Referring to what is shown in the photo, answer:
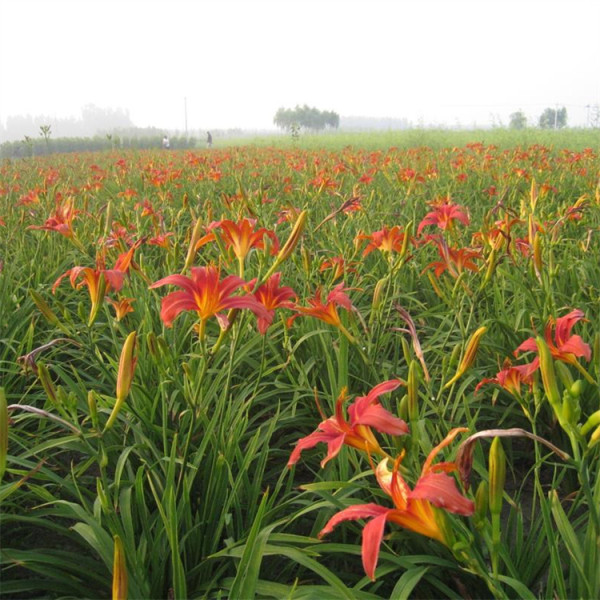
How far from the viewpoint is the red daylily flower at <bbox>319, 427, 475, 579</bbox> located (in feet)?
2.03

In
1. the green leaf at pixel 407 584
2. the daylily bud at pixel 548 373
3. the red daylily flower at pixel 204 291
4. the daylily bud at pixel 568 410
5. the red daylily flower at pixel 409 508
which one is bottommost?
the green leaf at pixel 407 584

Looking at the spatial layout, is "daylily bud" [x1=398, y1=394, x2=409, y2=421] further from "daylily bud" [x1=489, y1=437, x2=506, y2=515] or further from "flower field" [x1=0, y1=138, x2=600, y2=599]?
"daylily bud" [x1=489, y1=437, x2=506, y2=515]

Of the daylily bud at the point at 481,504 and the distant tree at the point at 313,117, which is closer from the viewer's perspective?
the daylily bud at the point at 481,504

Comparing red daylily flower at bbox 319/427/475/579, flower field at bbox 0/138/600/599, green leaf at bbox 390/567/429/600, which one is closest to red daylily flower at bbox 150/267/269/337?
flower field at bbox 0/138/600/599

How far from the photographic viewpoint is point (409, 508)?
0.71m

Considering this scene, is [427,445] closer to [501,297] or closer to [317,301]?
[317,301]

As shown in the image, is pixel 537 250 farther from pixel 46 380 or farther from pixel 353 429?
pixel 46 380

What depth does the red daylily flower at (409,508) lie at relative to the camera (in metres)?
0.62

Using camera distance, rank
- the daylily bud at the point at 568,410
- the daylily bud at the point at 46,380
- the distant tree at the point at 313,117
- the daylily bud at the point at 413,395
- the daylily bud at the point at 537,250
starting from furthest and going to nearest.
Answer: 1. the distant tree at the point at 313,117
2. the daylily bud at the point at 537,250
3. the daylily bud at the point at 46,380
4. the daylily bud at the point at 413,395
5. the daylily bud at the point at 568,410

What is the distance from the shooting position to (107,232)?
2.01 meters

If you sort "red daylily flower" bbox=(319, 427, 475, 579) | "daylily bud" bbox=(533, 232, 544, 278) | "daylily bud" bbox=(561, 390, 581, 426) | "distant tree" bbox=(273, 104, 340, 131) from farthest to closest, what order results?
1. "distant tree" bbox=(273, 104, 340, 131)
2. "daylily bud" bbox=(533, 232, 544, 278)
3. "daylily bud" bbox=(561, 390, 581, 426)
4. "red daylily flower" bbox=(319, 427, 475, 579)

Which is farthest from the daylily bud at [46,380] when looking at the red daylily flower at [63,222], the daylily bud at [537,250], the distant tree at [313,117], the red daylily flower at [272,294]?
the distant tree at [313,117]

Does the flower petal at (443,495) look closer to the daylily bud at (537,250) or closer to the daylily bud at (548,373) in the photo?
the daylily bud at (548,373)

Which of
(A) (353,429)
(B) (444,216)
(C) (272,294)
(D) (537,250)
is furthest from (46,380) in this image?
(B) (444,216)
